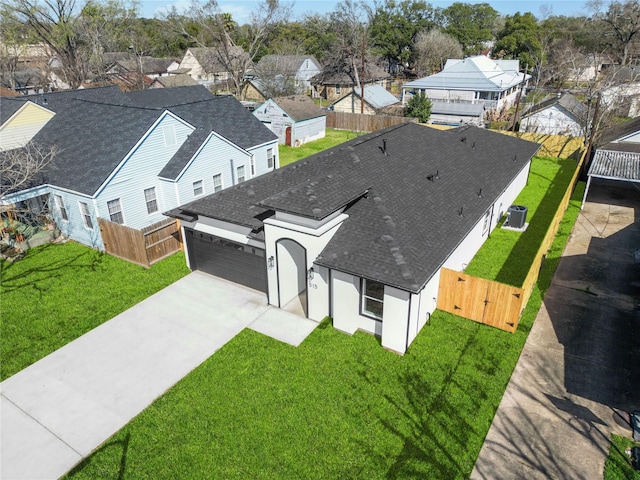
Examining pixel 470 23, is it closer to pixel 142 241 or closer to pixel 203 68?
pixel 203 68

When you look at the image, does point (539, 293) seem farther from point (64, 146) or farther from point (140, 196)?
point (64, 146)

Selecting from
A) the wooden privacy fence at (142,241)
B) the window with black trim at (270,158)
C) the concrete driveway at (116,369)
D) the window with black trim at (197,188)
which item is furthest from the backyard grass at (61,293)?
the window with black trim at (270,158)

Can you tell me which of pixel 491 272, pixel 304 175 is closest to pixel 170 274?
pixel 304 175

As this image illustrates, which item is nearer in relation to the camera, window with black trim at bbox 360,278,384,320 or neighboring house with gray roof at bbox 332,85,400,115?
window with black trim at bbox 360,278,384,320

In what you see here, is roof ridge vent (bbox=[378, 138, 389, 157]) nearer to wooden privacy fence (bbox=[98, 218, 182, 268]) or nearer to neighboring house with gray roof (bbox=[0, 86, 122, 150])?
wooden privacy fence (bbox=[98, 218, 182, 268])

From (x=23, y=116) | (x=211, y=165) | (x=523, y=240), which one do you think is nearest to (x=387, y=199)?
(x=523, y=240)

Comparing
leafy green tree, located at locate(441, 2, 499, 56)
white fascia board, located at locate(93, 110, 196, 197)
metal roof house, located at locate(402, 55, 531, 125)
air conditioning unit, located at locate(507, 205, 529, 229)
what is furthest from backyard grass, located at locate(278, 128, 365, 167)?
leafy green tree, located at locate(441, 2, 499, 56)

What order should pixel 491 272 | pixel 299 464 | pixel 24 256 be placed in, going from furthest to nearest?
1. pixel 24 256
2. pixel 491 272
3. pixel 299 464

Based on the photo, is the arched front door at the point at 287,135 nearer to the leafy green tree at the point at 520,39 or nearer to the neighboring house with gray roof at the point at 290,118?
the neighboring house with gray roof at the point at 290,118
